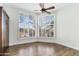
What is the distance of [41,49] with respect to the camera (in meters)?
1.79

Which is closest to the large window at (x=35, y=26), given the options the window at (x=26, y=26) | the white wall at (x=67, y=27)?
the window at (x=26, y=26)

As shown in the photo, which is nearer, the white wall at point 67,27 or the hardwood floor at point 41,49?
the hardwood floor at point 41,49

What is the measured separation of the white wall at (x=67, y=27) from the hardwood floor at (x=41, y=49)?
113mm

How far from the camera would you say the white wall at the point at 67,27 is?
70.7 inches

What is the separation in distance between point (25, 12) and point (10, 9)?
0.24 m

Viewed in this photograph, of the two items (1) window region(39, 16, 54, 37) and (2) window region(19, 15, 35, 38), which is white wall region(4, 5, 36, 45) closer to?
(2) window region(19, 15, 35, 38)

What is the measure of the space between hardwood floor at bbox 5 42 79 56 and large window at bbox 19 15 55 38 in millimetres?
169

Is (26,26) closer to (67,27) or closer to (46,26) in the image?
(46,26)

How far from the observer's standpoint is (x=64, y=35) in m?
1.86

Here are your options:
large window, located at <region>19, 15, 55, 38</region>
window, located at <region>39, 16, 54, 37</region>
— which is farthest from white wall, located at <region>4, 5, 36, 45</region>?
window, located at <region>39, 16, 54, 37</region>

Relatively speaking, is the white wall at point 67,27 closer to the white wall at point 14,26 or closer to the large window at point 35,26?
the large window at point 35,26

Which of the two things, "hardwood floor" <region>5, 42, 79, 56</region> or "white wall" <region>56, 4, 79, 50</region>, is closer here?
"hardwood floor" <region>5, 42, 79, 56</region>

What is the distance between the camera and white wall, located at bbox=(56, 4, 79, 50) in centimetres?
179

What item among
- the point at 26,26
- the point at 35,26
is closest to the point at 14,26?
the point at 26,26
